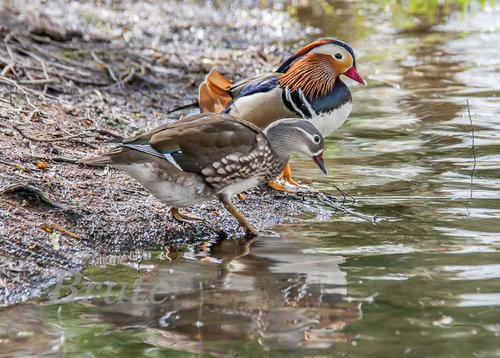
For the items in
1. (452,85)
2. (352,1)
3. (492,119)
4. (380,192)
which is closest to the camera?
(380,192)

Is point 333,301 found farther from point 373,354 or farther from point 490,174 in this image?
point 490,174

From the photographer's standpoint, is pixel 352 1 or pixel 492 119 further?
pixel 352 1

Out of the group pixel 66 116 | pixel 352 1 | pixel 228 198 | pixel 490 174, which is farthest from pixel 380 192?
pixel 352 1

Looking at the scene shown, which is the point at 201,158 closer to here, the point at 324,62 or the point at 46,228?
the point at 46,228

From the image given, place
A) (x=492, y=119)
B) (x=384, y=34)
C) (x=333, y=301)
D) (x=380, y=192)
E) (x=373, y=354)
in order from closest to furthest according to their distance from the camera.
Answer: (x=373, y=354)
(x=333, y=301)
(x=380, y=192)
(x=492, y=119)
(x=384, y=34)

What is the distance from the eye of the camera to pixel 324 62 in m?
6.29

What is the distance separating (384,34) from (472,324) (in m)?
9.36

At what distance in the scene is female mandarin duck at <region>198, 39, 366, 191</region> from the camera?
19.2ft

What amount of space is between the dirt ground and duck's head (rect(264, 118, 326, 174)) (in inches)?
21.6

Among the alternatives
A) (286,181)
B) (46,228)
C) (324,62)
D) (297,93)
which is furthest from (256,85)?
(46,228)

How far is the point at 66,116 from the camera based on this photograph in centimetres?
642

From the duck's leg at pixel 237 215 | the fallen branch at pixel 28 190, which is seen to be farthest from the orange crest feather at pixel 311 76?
the fallen branch at pixel 28 190

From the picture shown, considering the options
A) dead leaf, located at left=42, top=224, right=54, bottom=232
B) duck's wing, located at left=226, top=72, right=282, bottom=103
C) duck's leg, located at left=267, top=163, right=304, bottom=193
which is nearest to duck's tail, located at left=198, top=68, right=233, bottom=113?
duck's wing, located at left=226, top=72, right=282, bottom=103

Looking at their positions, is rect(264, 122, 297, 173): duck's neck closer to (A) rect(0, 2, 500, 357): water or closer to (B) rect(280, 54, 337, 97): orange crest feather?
(A) rect(0, 2, 500, 357): water
